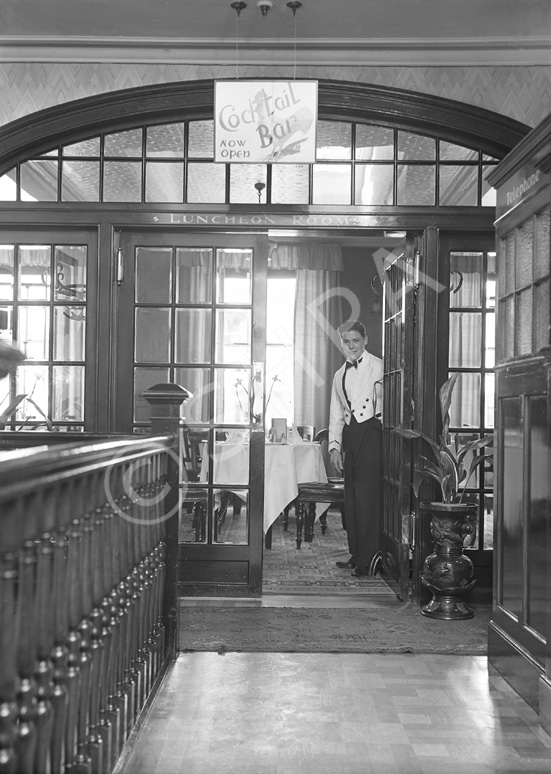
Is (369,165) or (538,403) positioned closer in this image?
(538,403)

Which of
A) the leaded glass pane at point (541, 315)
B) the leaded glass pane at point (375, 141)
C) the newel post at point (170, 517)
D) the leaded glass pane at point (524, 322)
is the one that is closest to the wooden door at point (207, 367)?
the leaded glass pane at point (375, 141)

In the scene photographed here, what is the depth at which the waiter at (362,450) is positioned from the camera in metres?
5.70

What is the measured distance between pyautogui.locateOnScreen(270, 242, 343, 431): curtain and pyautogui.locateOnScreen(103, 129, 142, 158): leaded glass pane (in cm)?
516

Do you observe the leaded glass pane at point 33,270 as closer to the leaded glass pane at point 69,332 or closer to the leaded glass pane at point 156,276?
the leaded glass pane at point 69,332

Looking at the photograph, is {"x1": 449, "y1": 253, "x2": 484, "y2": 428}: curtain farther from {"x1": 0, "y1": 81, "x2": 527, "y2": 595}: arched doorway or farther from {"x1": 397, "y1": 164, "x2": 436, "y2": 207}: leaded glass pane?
{"x1": 397, "y1": 164, "x2": 436, "y2": 207}: leaded glass pane

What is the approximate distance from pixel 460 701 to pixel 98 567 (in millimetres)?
1754

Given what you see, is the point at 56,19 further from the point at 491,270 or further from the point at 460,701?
the point at 460,701

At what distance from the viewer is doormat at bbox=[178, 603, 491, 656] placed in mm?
3914

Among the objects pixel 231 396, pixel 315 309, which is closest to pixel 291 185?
pixel 231 396

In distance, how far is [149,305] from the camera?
16.4 feet

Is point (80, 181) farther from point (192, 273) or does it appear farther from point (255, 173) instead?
point (255, 173)

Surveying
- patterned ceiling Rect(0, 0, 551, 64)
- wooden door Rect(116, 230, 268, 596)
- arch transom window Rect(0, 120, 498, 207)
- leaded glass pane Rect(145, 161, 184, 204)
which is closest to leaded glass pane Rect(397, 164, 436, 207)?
arch transom window Rect(0, 120, 498, 207)

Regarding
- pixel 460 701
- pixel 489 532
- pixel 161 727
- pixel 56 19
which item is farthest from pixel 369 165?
pixel 161 727

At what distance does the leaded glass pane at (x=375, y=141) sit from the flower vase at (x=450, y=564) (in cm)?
212
